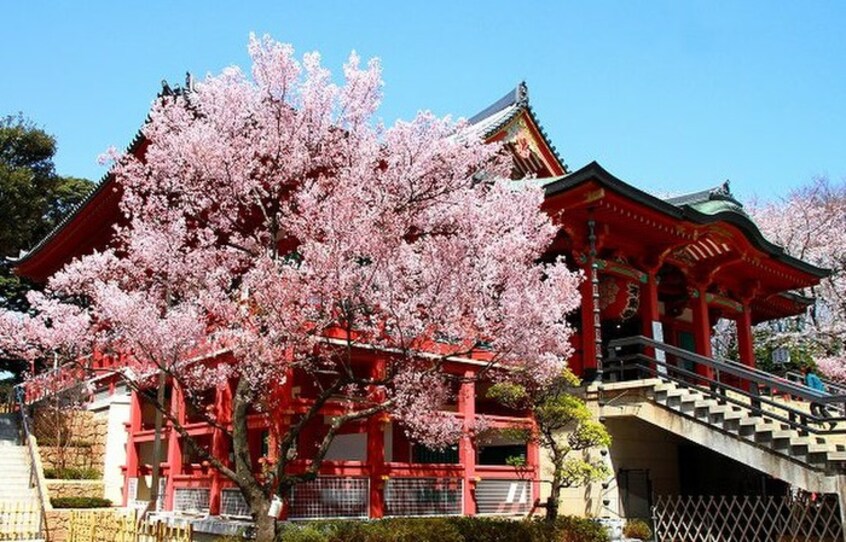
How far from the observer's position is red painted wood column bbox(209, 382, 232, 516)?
13.2m

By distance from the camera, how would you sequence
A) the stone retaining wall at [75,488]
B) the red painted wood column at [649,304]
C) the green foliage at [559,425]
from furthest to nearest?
the red painted wood column at [649,304] → the stone retaining wall at [75,488] → the green foliage at [559,425]

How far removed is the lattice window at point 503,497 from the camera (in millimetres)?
15023

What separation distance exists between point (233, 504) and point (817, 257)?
94.3 feet

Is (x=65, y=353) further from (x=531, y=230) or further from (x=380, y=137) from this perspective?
(x=531, y=230)

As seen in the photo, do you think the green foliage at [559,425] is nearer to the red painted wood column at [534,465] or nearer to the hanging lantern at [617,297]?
the red painted wood column at [534,465]

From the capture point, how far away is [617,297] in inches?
697

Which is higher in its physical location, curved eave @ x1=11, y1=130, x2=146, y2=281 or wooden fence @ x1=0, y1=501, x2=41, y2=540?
curved eave @ x1=11, y1=130, x2=146, y2=281

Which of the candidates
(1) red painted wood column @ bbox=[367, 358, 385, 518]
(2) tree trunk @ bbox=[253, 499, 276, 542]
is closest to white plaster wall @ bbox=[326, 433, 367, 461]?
(1) red painted wood column @ bbox=[367, 358, 385, 518]

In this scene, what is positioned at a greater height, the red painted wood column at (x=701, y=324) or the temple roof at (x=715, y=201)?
the temple roof at (x=715, y=201)

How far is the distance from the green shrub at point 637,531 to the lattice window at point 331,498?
16.3 ft

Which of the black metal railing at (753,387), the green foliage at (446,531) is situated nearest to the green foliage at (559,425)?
the green foliage at (446,531)

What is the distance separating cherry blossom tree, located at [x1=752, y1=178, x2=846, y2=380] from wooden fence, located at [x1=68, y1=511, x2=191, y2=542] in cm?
2656

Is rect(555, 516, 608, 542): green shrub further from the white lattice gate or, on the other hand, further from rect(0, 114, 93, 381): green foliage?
rect(0, 114, 93, 381): green foliage

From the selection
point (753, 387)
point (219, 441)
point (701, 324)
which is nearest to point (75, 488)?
point (219, 441)
